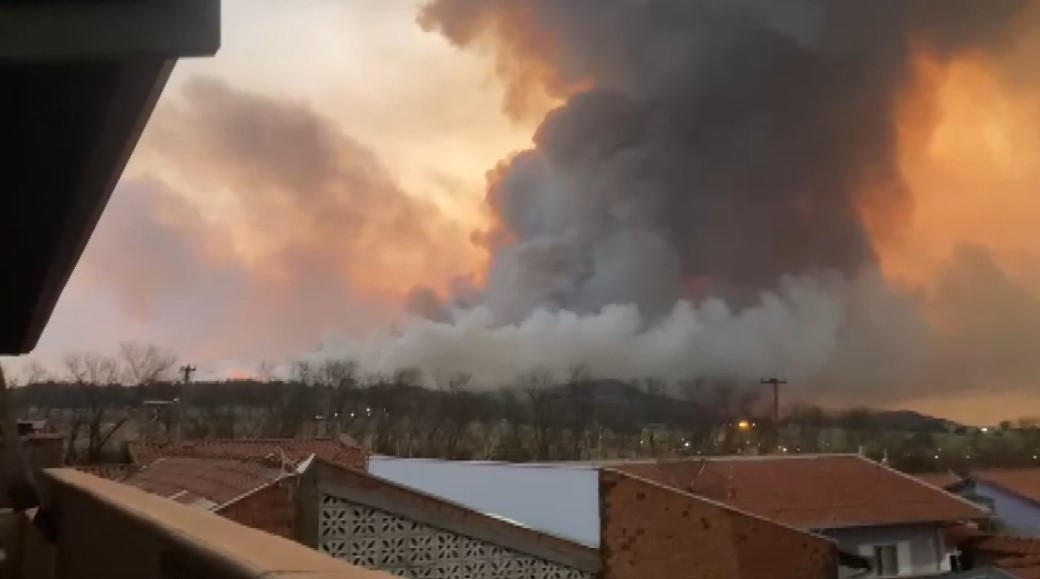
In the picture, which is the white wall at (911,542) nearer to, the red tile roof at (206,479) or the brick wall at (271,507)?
the red tile roof at (206,479)

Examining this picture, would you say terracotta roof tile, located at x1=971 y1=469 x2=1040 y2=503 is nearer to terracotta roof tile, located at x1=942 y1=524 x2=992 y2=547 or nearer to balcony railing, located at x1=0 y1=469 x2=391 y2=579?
terracotta roof tile, located at x1=942 y1=524 x2=992 y2=547

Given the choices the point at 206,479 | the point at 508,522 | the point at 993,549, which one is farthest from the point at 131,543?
the point at 993,549

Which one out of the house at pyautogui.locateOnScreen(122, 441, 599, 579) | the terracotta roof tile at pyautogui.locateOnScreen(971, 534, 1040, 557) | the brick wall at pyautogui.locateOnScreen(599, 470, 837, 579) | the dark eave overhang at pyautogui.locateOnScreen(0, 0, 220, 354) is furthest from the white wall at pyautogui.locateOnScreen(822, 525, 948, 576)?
the dark eave overhang at pyautogui.locateOnScreen(0, 0, 220, 354)

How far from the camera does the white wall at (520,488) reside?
12945mm

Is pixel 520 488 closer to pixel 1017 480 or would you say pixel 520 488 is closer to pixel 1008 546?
pixel 1008 546

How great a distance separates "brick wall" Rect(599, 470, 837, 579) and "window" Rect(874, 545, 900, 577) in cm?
573

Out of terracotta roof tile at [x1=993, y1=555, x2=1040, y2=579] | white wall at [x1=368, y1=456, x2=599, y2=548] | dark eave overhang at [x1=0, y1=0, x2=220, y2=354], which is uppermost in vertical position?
dark eave overhang at [x1=0, y1=0, x2=220, y2=354]

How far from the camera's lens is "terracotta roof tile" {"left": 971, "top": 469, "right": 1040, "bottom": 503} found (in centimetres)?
2791

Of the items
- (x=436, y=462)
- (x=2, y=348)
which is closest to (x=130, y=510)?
(x=2, y=348)

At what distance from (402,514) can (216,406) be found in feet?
107

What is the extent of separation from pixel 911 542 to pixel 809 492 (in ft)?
6.45

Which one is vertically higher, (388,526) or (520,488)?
(520,488)

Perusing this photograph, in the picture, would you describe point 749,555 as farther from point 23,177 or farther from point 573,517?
point 23,177

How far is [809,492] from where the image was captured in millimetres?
18625
